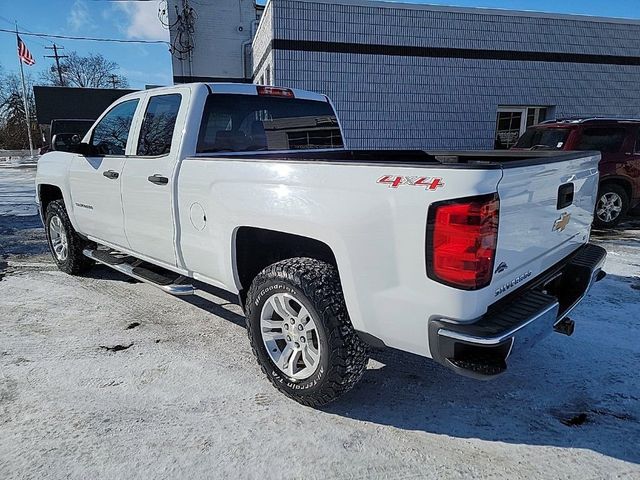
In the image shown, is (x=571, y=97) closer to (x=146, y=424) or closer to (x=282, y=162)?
(x=282, y=162)

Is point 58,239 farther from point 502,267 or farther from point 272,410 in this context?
point 502,267

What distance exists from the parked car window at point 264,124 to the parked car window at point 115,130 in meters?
0.99

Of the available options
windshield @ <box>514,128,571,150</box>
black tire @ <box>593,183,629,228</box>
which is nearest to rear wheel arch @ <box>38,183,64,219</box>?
windshield @ <box>514,128,571,150</box>

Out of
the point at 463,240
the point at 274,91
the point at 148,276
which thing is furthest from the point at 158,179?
the point at 463,240

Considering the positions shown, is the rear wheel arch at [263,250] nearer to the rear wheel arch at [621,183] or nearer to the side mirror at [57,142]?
the side mirror at [57,142]

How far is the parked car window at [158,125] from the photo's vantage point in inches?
137

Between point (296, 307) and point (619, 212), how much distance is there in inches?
278

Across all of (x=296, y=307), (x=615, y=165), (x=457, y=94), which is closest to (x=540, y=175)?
(x=296, y=307)

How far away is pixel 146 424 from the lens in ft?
8.30

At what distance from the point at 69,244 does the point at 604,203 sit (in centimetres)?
807

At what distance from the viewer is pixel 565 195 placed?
2.61 m

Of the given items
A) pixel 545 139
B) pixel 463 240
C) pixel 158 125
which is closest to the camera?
pixel 463 240

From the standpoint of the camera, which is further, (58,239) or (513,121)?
(513,121)

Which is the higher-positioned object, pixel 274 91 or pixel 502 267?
pixel 274 91
